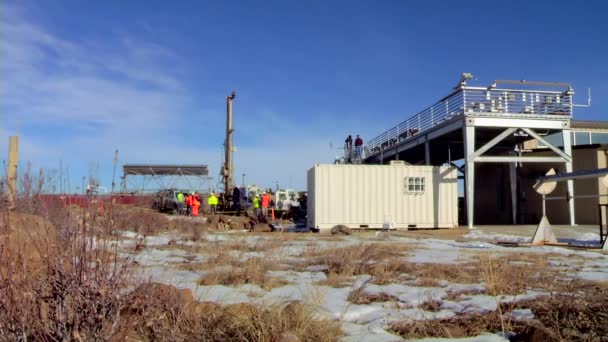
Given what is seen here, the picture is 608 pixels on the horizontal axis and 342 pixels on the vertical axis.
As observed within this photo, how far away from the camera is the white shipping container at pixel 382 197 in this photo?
23219 millimetres

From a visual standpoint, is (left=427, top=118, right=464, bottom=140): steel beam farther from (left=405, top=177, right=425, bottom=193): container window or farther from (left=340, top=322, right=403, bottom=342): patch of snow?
(left=340, top=322, right=403, bottom=342): patch of snow

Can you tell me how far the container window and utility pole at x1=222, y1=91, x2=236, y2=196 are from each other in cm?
1917

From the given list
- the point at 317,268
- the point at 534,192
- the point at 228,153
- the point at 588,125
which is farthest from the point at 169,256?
the point at 228,153

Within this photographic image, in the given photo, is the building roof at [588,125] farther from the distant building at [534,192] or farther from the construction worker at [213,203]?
the construction worker at [213,203]

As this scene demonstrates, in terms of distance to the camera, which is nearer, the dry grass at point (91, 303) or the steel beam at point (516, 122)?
the dry grass at point (91, 303)

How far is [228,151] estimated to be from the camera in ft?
141

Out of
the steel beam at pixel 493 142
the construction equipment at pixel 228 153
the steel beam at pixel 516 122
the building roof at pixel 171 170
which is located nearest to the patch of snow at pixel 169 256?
the steel beam at pixel 493 142

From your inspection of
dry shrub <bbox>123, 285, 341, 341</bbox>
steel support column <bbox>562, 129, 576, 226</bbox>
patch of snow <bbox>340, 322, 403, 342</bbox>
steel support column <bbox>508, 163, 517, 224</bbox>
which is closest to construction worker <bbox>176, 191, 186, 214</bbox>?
steel support column <bbox>508, 163, 517, 224</bbox>

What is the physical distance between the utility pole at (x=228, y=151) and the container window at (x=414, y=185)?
62.9 feet

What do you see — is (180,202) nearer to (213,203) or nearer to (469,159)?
(213,203)

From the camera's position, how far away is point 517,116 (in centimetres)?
2366

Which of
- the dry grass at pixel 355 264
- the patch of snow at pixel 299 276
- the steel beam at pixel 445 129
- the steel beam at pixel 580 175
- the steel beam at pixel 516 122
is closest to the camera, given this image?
the patch of snow at pixel 299 276

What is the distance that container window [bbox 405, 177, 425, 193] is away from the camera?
78.3 ft

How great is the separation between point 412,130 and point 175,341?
27965mm
